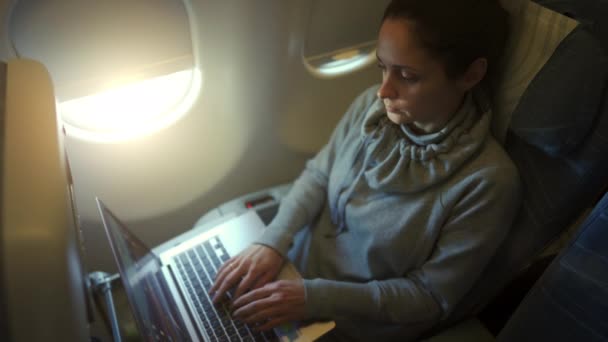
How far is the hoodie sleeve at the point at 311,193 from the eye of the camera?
3.56 ft

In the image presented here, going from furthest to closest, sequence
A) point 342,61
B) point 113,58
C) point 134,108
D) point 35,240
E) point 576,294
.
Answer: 1. point 342,61
2. point 134,108
3. point 113,58
4. point 576,294
5. point 35,240

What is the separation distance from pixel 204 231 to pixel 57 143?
2.11ft

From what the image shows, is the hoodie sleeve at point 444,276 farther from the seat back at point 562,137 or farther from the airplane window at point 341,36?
the airplane window at point 341,36

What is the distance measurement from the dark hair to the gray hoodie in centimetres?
13

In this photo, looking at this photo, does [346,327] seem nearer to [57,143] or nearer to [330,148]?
[330,148]

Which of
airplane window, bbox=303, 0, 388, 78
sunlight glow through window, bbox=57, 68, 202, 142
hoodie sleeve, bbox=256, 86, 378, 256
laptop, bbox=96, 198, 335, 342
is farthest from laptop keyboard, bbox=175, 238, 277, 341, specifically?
airplane window, bbox=303, 0, 388, 78

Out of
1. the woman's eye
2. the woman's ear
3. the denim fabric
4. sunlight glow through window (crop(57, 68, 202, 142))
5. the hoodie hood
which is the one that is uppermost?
sunlight glow through window (crop(57, 68, 202, 142))

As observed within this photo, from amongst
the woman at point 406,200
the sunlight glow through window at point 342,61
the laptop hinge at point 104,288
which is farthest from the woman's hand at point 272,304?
the sunlight glow through window at point 342,61

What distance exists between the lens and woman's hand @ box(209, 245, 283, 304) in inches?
39.4

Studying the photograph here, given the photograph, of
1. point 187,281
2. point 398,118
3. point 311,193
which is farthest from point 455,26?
point 187,281

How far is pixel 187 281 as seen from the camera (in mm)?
1051

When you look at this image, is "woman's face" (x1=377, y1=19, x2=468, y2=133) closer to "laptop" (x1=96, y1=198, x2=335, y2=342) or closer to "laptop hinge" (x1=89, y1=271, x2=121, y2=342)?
"laptop" (x1=96, y1=198, x2=335, y2=342)

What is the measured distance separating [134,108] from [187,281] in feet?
1.63

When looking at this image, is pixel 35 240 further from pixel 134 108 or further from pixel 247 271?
pixel 134 108
